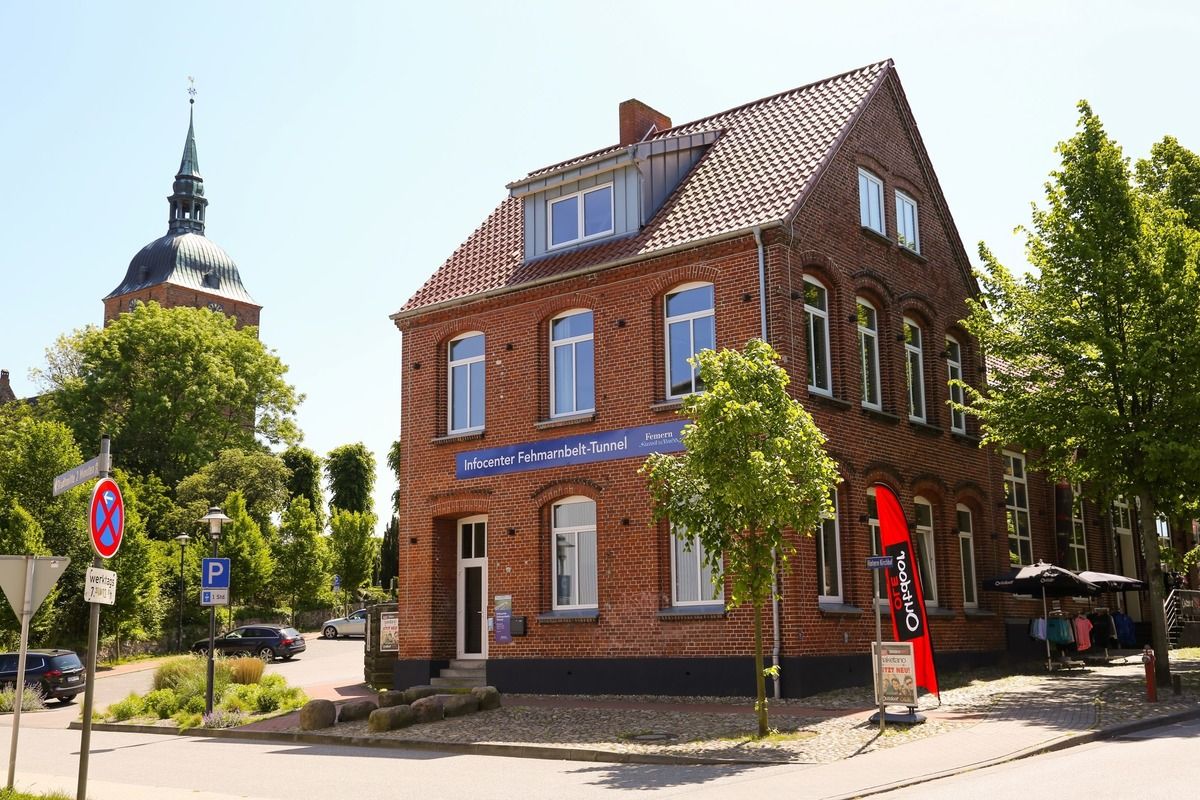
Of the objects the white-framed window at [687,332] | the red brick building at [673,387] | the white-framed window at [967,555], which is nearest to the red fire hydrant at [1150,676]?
the red brick building at [673,387]

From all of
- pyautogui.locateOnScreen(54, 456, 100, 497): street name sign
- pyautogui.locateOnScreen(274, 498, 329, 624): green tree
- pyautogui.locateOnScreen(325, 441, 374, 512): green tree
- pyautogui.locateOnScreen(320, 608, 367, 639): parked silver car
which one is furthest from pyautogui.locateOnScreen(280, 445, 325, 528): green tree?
pyautogui.locateOnScreen(54, 456, 100, 497): street name sign

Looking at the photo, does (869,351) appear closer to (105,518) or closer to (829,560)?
(829,560)

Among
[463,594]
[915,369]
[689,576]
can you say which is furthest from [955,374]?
[463,594]

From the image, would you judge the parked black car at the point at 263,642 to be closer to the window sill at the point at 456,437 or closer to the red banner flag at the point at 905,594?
the window sill at the point at 456,437

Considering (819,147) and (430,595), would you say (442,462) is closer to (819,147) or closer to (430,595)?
(430,595)

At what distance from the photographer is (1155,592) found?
1936 cm

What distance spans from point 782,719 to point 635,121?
570 inches

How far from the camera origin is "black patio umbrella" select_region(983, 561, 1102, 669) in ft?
74.7

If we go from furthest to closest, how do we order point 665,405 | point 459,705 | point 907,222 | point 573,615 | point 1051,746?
point 907,222 < point 573,615 < point 665,405 < point 459,705 < point 1051,746

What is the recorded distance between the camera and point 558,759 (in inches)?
541

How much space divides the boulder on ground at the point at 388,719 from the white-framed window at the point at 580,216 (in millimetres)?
9990

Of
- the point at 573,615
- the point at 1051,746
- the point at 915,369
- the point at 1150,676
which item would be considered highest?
the point at 915,369

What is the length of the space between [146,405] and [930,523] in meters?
45.8

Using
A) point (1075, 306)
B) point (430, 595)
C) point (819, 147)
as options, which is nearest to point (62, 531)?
point (430, 595)
